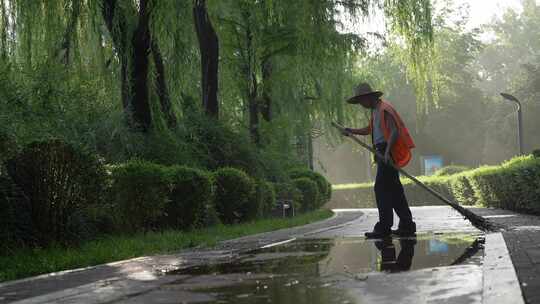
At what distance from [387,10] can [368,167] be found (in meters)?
60.9

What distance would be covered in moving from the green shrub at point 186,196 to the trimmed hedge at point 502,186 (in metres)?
6.83

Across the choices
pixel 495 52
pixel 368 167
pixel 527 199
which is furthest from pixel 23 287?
pixel 495 52

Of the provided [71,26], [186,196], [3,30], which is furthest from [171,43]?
[186,196]

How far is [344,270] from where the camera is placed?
7.22 meters

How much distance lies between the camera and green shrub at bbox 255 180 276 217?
60.0 ft

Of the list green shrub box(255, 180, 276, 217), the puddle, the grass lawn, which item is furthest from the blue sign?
the puddle

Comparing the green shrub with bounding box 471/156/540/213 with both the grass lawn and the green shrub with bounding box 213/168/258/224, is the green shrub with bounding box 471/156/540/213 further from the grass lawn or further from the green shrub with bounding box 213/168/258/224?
the grass lawn

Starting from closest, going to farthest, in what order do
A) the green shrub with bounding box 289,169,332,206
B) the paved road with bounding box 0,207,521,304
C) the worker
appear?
the paved road with bounding box 0,207,521,304, the worker, the green shrub with bounding box 289,169,332,206

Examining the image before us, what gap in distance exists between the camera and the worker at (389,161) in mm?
11320

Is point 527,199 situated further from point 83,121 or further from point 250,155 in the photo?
point 83,121

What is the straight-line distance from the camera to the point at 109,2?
15.0 meters

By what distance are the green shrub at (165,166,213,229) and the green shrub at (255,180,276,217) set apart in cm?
388

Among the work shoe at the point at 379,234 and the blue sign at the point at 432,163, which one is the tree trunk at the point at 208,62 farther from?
the blue sign at the point at 432,163

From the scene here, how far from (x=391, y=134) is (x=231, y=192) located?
19.9ft
